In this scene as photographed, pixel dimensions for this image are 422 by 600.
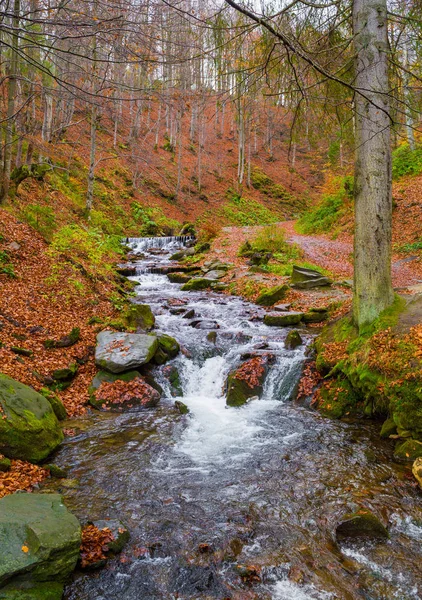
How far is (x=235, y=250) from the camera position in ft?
62.7

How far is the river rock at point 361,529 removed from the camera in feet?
12.8

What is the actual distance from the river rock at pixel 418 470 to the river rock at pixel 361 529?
3.06 feet

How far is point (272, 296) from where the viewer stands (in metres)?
12.0

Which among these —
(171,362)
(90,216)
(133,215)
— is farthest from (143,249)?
(171,362)

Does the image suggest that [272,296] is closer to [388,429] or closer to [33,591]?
[388,429]

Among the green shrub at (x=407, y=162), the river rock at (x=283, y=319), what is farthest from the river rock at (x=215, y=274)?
the green shrub at (x=407, y=162)

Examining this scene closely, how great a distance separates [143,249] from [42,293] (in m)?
11.7

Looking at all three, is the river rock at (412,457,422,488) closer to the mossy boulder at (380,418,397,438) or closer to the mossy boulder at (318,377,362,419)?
the mossy boulder at (380,418,397,438)

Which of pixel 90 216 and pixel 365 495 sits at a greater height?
pixel 90 216

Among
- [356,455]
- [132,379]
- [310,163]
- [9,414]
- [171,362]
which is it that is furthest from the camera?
[310,163]

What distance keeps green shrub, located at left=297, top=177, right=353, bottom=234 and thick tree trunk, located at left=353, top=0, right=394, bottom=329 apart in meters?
16.7

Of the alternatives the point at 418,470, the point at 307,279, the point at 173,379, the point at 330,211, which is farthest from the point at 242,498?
the point at 330,211

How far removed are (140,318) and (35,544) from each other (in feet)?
23.1

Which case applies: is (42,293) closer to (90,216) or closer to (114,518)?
(114,518)
